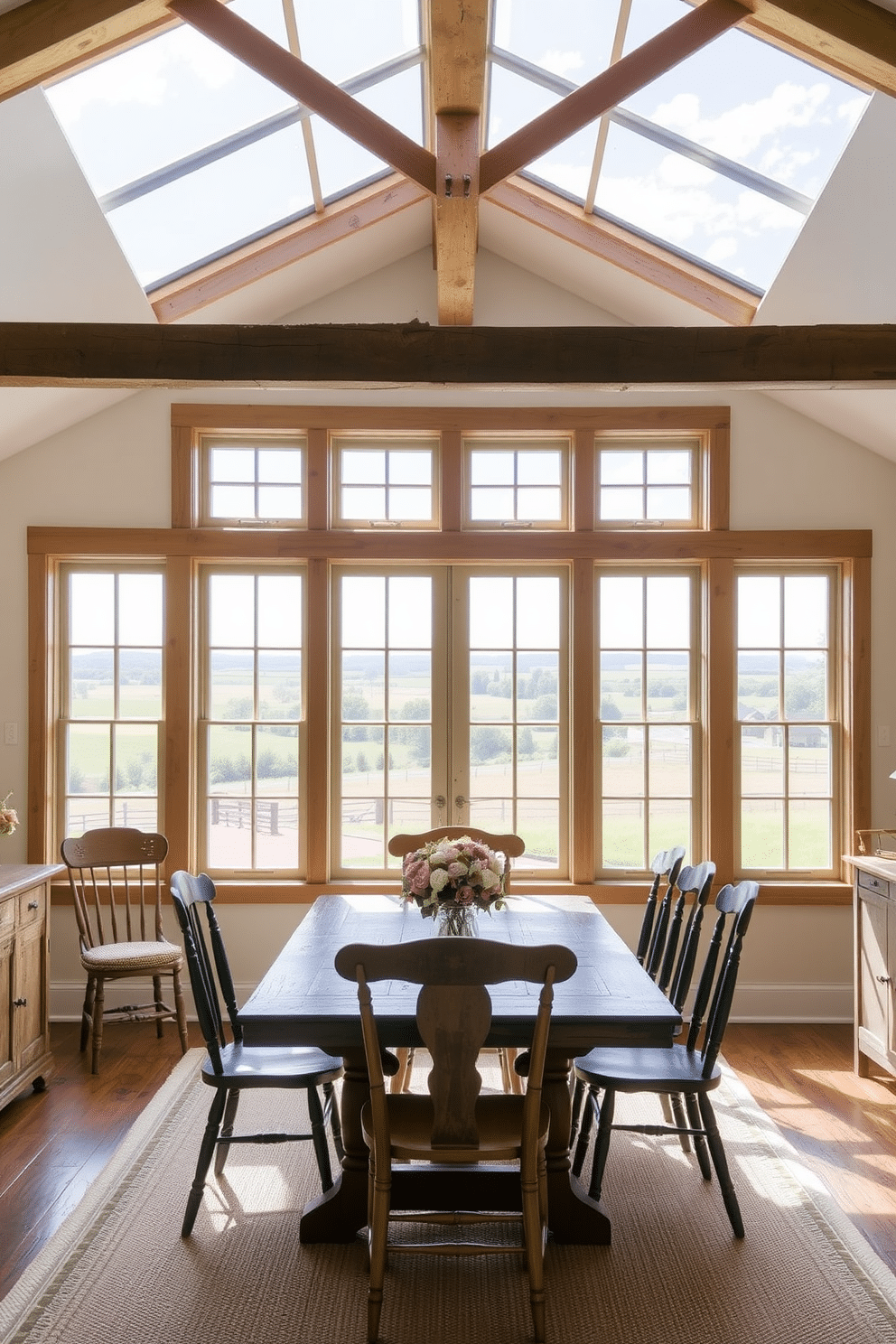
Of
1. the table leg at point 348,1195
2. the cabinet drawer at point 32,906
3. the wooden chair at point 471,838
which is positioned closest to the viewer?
the table leg at point 348,1195

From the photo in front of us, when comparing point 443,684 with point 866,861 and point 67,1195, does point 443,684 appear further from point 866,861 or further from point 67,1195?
point 67,1195

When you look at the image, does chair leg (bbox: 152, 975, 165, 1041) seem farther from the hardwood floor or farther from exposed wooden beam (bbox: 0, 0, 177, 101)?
exposed wooden beam (bbox: 0, 0, 177, 101)

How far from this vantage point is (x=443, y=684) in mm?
5457

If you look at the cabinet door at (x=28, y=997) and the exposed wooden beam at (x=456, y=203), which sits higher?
the exposed wooden beam at (x=456, y=203)

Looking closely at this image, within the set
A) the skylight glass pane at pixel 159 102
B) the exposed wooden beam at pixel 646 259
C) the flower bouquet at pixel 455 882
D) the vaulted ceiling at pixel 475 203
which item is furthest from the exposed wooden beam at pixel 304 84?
the flower bouquet at pixel 455 882

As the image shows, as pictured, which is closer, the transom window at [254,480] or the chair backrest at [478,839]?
the chair backrest at [478,839]

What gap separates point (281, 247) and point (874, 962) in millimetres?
4205

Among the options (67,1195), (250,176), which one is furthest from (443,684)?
(67,1195)

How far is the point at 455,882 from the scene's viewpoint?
11.2ft

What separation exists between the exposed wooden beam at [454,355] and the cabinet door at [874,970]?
7.46ft

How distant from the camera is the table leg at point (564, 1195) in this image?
3.05 meters

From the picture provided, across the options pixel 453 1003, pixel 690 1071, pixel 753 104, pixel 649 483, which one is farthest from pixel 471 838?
pixel 753 104

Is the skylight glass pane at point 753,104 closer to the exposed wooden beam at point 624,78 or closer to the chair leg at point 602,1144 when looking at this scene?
the exposed wooden beam at point 624,78

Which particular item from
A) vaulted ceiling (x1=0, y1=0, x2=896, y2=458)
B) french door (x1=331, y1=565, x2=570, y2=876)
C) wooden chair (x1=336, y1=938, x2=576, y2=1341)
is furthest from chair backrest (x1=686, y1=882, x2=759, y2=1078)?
vaulted ceiling (x1=0, y1=0, x2=896, y2=458)
